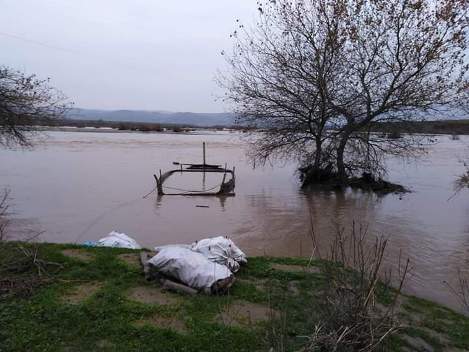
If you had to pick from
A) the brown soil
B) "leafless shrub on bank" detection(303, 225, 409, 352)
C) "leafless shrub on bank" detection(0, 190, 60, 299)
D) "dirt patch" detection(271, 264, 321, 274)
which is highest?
"leafless shrub on bank" detection(303, 225, 409, 352)

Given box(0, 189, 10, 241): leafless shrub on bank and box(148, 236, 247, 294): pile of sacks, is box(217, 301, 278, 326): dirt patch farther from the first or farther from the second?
box(0, 189, 10, 241): leafless shrub on bank

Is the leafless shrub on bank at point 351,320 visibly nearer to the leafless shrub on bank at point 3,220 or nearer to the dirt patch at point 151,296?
the dirt patch at point 151,296

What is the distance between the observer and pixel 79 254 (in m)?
6.53

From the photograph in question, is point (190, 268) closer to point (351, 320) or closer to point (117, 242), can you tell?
point (351, 320)

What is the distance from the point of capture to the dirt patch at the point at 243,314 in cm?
460

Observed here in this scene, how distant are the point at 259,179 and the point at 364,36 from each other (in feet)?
26.3

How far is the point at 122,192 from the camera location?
15742mm

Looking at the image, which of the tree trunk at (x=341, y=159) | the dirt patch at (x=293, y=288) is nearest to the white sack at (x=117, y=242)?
the dirt patch at (x=293, y=288)

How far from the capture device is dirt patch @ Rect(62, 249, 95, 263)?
20.6ft

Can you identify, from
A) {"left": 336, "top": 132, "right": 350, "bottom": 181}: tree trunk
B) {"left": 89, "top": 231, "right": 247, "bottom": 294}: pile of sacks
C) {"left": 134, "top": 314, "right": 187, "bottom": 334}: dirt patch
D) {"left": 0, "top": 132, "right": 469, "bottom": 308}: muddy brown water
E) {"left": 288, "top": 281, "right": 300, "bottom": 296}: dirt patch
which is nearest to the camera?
{"left": 134, "top": 314, "right": 187, "bottom": 334}: dirt patch

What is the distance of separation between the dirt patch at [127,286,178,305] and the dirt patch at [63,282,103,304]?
455 mm

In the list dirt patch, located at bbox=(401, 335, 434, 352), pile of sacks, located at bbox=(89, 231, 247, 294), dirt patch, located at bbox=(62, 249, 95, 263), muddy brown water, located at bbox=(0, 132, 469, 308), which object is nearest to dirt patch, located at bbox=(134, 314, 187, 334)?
pile of sacks, located at bbox=(89, 231, 247, 294)

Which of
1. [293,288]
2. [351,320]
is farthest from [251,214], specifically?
[351,320]

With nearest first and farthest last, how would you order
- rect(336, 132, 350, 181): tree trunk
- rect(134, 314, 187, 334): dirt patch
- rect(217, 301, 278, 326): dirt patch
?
1. rect(134, 314, 187, 334): dirt patch
2. rect(217, 301, 278, 326): dirt patch
3. rect(336, 132, 350, 181): tree trunk
